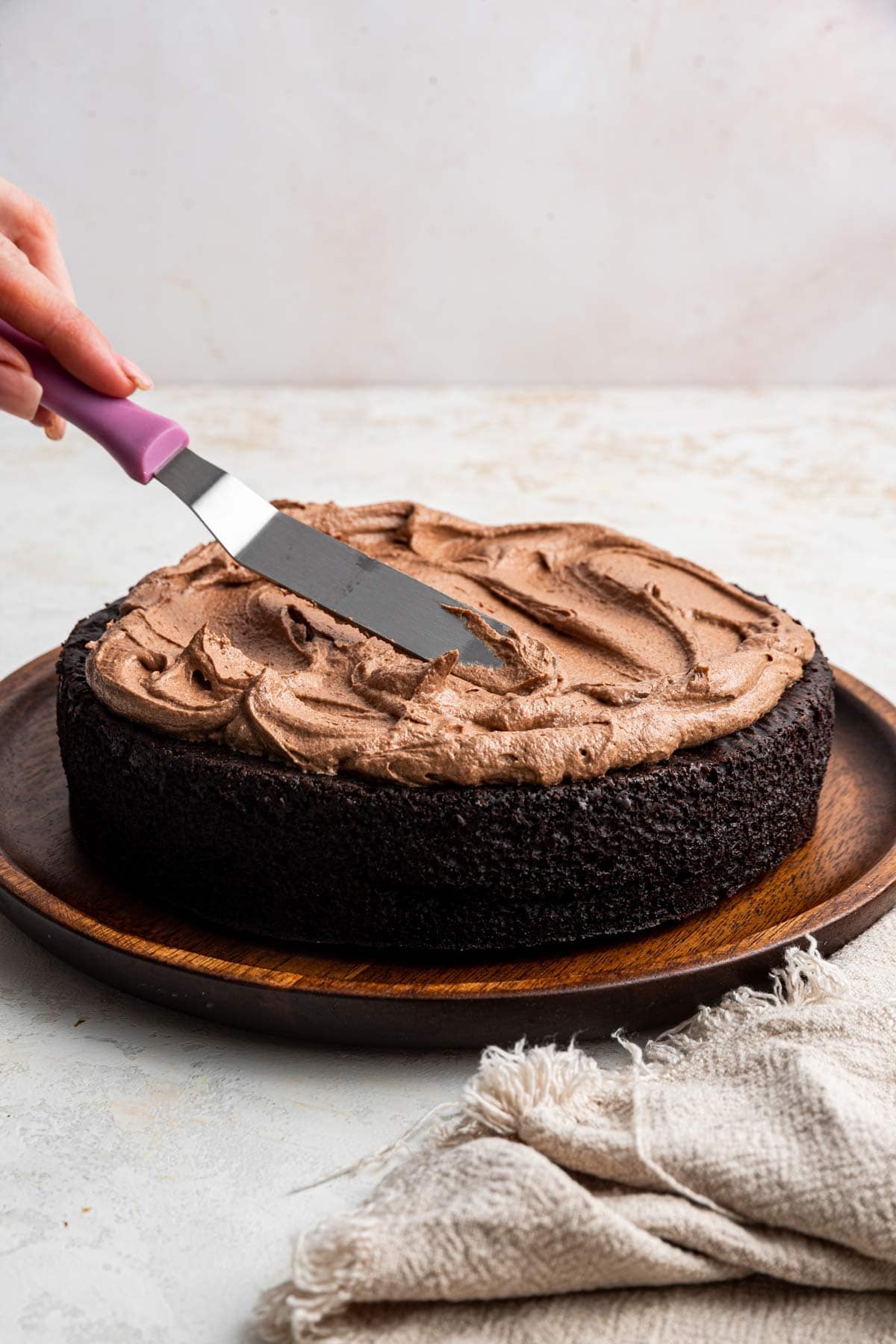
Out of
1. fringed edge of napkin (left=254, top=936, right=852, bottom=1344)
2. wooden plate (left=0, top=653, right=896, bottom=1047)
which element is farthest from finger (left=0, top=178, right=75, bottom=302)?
fringed edge of napkin (left=254, top=936, right=852, bottom=1344)

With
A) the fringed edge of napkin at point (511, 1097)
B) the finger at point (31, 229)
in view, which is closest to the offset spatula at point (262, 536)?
the finger at point (31, 229)

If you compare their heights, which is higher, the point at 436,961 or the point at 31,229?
the point at 31,229

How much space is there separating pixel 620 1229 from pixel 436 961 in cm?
62

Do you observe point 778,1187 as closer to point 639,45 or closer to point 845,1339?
point 845,1339

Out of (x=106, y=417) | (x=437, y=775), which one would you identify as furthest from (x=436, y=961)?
(x=106, y=417)

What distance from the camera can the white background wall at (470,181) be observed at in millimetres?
5793

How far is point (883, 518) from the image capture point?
4684mm

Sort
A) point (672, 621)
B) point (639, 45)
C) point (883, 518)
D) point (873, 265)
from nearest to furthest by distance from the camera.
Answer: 1. point (672, 621)
2. point (883, 518)
3. point (639, 45)
4. point (873, 265)

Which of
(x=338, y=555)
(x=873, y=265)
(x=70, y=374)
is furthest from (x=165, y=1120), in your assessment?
(x=873, y=265)

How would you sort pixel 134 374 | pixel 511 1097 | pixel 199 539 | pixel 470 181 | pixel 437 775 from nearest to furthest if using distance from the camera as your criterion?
pixel 511 1097 < pixel 437 775 < pixel 134 374 < pixel 199 539 < pixel 470 181

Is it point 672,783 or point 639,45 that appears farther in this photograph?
point 639,45

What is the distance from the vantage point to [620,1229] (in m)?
1.51

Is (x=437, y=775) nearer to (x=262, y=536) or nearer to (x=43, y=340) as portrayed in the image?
(x=262, y=536)

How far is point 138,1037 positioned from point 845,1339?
1.02m
